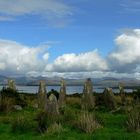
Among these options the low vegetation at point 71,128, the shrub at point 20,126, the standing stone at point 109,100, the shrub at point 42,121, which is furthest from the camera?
the standing stone at point 109,100

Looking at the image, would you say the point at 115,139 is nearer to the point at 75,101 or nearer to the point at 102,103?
the point at 102,103

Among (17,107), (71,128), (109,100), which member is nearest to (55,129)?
(71,128)

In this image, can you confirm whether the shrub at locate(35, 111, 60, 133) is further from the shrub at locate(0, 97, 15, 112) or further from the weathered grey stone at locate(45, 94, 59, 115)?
the shrub at locate(0, 97, 15, 112)

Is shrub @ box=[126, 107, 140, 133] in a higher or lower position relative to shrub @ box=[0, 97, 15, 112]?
lower

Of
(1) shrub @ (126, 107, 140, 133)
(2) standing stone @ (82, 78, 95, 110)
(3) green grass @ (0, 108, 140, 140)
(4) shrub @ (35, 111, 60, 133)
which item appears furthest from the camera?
(2) standing stone @ (82, 78, 95, 110)

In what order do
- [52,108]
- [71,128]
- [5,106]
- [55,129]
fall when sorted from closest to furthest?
[55,129] < [71,128] < [52,108] < [5,106]

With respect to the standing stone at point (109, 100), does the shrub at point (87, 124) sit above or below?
below

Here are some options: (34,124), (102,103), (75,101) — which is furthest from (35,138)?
Answer: (75,101)

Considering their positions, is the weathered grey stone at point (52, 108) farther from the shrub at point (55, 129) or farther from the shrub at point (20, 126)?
the shrub at point (55, 129)

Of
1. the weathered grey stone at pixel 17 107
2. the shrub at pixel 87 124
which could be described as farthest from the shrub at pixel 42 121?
the weathered grey stone at pixel 17 107

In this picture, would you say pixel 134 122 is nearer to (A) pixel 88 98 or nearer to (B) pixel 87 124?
(B) pixel 87 124

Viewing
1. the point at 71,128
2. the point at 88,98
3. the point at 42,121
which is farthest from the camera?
the point at 88,98

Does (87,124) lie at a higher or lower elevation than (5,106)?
lower

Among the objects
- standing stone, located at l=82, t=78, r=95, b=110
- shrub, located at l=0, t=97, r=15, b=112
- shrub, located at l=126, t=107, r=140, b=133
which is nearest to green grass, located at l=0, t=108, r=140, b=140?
shrub, located at l=126, t=107, r=140, b=133
